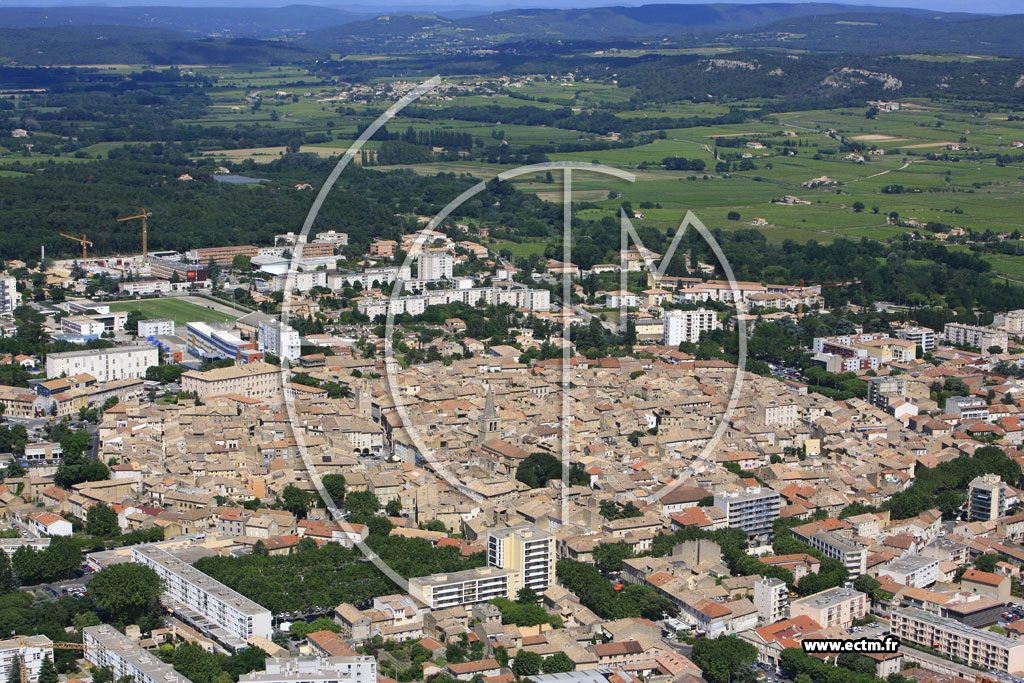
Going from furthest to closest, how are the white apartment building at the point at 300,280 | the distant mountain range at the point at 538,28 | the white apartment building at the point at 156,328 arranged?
1. the distant mountain range at the point at 538,28
2. the white apartment building at the point at 300,280
3. the white apartment building at the point at 156,328

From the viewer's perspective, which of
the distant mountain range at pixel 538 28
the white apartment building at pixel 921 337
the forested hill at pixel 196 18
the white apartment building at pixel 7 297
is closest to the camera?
the white apartment building at pixel 921 337

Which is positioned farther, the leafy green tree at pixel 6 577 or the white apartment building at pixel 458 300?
the white apartment building at pixel 458 300

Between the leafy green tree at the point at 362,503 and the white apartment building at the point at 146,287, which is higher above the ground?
the leafy green tree at the point at 362,503

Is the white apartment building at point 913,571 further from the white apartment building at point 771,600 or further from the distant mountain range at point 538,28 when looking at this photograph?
the distant mountain range at point 538,28

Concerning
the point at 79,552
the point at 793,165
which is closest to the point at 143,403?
the point at 79,552

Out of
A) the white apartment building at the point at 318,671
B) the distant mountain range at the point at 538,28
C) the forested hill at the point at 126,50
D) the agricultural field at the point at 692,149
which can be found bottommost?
the white apartment building at the point at 318,671

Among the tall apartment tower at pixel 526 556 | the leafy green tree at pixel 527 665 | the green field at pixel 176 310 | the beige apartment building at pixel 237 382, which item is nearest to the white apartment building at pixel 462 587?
the tall apartment tower at pixel 526 556

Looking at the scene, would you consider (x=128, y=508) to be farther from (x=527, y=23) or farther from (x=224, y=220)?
(x=527, y=23)
